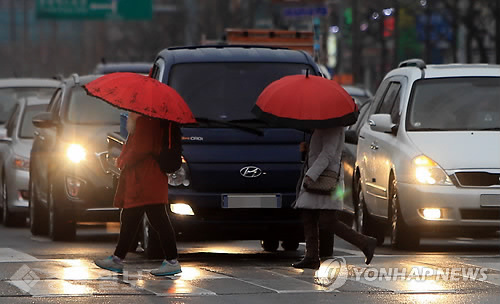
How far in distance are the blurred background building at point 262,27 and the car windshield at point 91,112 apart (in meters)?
13.0

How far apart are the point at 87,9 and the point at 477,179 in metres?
53.5

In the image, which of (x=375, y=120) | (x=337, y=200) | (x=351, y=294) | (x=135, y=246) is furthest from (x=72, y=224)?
(x=351, y=294)

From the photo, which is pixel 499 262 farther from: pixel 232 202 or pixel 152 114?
pixel 152 114

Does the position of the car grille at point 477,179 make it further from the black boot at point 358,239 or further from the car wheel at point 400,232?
the black boot at point 358,239

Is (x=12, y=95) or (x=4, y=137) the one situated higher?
(x=12, y=95)

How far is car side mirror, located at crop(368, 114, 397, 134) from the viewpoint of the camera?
620 inches

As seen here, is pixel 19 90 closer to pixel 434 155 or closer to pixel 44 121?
pixel 44 121

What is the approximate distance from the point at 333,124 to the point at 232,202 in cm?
148

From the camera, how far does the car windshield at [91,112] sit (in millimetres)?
17938

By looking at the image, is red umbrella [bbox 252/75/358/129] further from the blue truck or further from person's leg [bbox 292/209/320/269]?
the blue truck

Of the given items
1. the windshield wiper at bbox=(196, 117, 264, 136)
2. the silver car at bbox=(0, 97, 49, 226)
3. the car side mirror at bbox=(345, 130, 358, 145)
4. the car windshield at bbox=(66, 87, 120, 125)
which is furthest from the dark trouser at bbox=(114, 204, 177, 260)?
the silver car at bbox=(0, 97, 49, 226)

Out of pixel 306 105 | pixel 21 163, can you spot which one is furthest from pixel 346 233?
pixel 21 163

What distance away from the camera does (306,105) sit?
12.9 m

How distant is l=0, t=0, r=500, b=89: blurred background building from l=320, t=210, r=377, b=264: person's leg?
18.5 m
